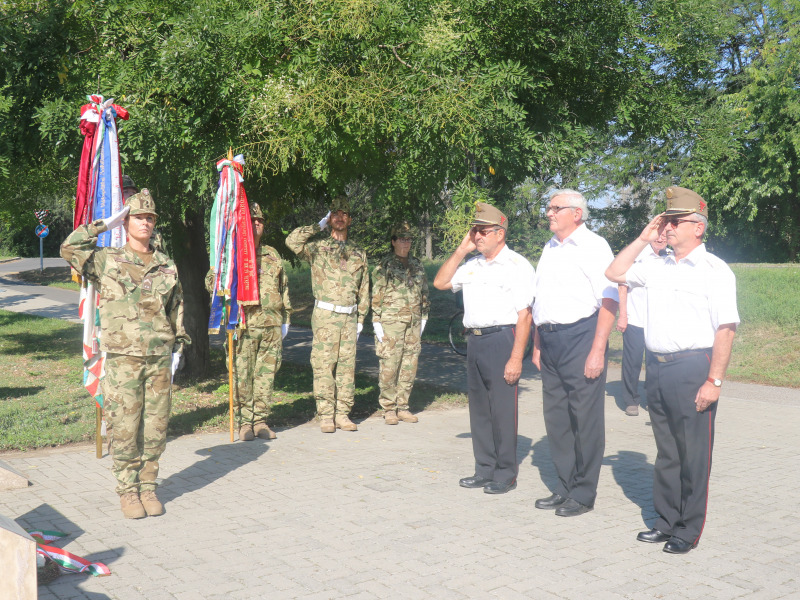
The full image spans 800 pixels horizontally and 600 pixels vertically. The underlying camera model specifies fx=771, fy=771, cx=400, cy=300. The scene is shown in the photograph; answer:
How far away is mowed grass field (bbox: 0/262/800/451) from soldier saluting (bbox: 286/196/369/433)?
28.7 inches

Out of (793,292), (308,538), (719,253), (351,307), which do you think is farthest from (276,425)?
(719,253)

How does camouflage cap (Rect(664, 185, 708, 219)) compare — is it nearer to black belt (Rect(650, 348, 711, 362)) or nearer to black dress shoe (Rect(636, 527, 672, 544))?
black belt (Rect(650, 348, 711, 362))

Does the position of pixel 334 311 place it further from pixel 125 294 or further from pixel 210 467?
pixel 125 294

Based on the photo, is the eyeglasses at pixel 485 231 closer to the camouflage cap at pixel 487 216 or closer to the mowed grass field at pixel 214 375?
the camouflage cap at pixel 487 216

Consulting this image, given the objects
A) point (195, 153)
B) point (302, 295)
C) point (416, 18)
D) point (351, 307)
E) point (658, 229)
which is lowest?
point (302, 295)

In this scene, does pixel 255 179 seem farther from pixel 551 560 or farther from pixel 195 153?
pixel 551 560

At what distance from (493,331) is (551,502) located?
1355 millimetres

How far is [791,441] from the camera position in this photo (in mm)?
7914

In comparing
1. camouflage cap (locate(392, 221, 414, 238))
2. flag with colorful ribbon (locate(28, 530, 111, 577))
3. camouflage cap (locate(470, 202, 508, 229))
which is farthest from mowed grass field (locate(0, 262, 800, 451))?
camouflage cap (locate(470, 202, 508, 229))

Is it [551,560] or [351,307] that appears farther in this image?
[351,307]

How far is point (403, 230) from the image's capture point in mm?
8680

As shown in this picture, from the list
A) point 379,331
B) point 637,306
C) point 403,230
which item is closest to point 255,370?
point 379,331

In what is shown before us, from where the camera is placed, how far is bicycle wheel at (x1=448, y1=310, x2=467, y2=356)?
48.8 feet

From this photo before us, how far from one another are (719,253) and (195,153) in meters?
24.0
